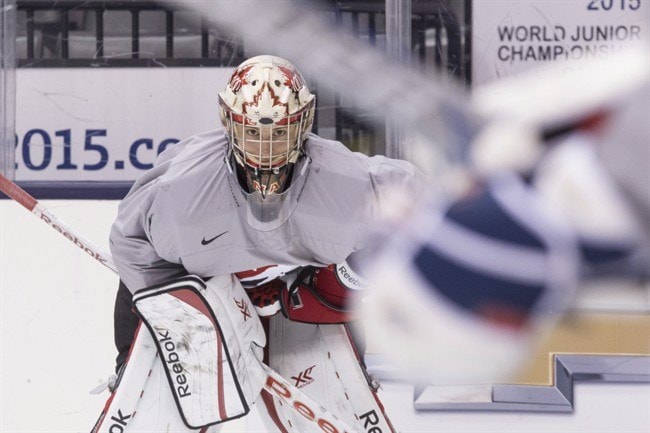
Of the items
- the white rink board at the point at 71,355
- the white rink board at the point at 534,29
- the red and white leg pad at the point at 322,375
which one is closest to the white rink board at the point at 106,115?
the white rink board at the point at 71,355

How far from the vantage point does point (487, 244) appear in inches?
32.0

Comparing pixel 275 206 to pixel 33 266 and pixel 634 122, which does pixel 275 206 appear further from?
pixel 634 122

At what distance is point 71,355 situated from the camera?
2.54 m

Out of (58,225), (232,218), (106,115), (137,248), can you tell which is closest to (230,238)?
(232,218)

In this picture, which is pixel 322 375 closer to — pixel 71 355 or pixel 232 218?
pixel 232 218

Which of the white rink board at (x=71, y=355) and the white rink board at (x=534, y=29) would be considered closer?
the white rink board at (x=71, y=355)

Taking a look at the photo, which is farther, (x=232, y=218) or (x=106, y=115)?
(x=106, y=115)

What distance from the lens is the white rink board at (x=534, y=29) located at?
2.95 meters

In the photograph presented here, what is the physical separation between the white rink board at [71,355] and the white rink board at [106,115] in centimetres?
48

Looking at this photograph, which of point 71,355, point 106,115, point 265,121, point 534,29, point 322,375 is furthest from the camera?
point 106,115

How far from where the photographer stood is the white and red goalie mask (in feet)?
6.18

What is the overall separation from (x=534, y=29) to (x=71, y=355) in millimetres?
1375

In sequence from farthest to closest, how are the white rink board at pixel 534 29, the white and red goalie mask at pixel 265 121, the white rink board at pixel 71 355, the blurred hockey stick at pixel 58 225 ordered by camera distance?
the white rink board at pixel 534 29 < the white rink board at pixel 71 355 < the blurred hockey stick at pixel 58 225 < the white and red goalie mask at pixel 265 121

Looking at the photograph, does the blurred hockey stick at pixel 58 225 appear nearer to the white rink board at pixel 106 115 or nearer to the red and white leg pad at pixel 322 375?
the red and white leg pad at pixel 322 375
